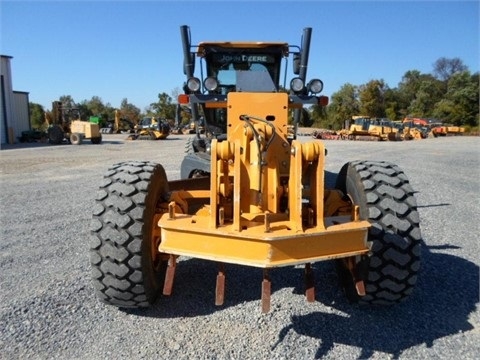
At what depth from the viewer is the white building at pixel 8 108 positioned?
2897cm

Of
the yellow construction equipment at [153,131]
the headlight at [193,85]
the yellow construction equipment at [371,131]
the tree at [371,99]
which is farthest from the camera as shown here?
the tree at [371,99]

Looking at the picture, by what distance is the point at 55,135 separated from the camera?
27969 mm

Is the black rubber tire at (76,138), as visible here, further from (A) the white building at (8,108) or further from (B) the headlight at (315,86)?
(B) the headlight at (315,86)

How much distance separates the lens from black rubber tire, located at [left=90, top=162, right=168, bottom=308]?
319 centimetres

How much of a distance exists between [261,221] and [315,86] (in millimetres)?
2103

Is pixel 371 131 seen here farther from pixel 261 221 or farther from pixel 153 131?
pixel 261 221

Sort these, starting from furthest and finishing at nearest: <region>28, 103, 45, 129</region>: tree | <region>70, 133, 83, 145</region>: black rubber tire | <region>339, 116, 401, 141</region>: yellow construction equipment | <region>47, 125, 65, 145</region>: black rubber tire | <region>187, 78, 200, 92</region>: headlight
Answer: <region>28, 103, 45, 129</region>: tree
<region>339, 116, 401, 141</region>: yellow construction equipment
<region>47, 125, 65, 145</region>: black rubber tire
<region>70, 133, 83, 145</region>: black rubber tire
<region>187, 78, 200, 92</region>: headlight

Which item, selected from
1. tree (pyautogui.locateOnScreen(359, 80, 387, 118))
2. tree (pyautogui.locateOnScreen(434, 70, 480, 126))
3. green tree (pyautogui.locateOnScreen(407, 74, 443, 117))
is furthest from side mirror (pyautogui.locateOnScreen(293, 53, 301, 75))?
green tree (pyautogui.locateOnScreen(407, 74, 443, 117))

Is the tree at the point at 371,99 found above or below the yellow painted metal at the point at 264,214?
above

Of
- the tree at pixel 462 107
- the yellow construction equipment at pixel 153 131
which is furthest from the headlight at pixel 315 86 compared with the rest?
the tree at pixel 462 107

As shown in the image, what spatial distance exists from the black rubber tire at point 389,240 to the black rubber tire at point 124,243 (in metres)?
1.74

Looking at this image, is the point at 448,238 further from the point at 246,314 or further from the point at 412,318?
the point at 246,314

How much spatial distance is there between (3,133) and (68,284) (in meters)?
29.6

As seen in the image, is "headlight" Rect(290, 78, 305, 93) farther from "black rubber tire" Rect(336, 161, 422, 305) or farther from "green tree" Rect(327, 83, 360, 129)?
"green tree" Rect(327, 83, 360, 129)
